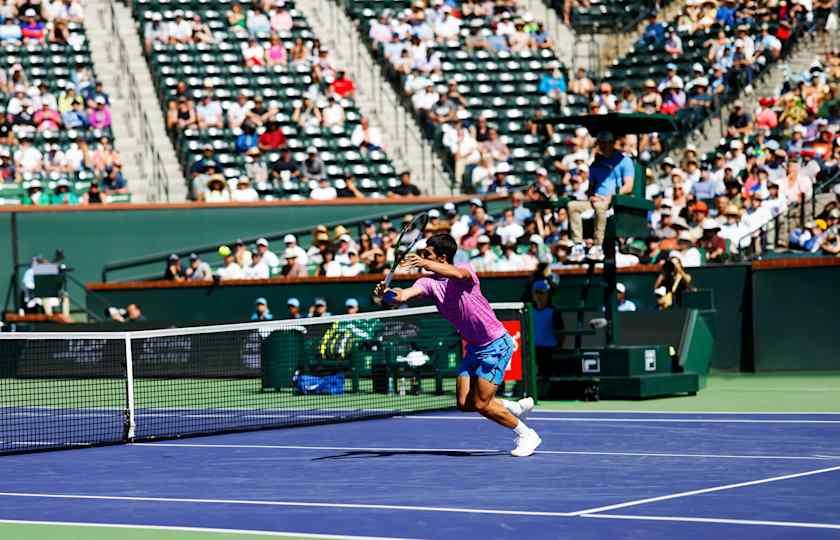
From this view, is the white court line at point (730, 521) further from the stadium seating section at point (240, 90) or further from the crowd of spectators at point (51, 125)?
the stadium seating section at point (240, 90)

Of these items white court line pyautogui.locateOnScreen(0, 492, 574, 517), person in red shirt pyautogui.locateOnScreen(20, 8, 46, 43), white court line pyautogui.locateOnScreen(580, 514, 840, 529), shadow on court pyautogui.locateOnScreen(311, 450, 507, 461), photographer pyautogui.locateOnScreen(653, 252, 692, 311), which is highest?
person in red shirt pyautogui.locateOnScreen(20, 8, 46, 43)

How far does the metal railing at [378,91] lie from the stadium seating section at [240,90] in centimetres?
89

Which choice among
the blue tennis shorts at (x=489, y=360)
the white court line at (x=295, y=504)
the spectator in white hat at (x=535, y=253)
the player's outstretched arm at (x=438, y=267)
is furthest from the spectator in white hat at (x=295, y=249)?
the white court line at (x=295, y=504)

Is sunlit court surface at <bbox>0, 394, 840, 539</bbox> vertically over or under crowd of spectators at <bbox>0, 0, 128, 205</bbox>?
under

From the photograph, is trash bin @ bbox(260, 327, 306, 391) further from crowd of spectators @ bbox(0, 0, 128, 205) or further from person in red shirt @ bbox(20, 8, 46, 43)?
person in red shirt @ bbox(20, 8, 46, 43)

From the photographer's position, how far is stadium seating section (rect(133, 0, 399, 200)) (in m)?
33.0

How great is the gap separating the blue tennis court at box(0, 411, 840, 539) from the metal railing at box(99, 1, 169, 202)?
1693cm

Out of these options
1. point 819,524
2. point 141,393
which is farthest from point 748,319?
point 819,524

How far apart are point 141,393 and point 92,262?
827 cm

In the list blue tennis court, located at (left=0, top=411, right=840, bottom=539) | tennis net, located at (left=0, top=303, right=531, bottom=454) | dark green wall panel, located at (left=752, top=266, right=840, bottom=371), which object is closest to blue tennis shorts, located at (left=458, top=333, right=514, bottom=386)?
blue tennis court, located at (left=0, top=411, right=840, bottom=539)

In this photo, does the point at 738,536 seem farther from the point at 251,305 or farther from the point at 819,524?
the point at 251,305

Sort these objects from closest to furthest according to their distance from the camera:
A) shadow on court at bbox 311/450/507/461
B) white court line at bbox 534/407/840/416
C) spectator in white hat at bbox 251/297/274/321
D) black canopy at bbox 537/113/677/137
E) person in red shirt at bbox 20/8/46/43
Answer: shadow on court at bbox 311/450/507/461 < white court line at bbox 534/407/840/416 < black canopy at bbox 537/113/677/137 < spectator in white hat at bbox 251/297/274/321 < person in red shirt at bbox 20/8/46/43

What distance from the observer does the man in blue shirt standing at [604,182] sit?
18938 millimetres

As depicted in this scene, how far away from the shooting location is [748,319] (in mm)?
24000
